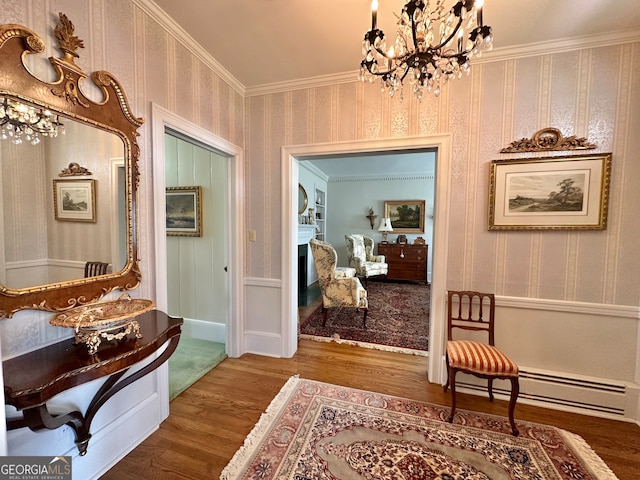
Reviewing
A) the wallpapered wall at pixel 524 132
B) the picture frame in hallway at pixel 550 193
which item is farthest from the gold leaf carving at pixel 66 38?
the picture frame in hallway at pixel 550 193

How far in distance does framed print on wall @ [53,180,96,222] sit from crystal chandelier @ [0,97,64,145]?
0.70ft

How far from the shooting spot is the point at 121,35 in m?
1.49

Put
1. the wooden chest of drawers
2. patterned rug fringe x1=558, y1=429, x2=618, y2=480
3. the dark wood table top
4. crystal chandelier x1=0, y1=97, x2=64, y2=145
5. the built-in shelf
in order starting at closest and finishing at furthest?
the dark wood table top
crystal chandelier x1=0, y1=97, x2=64, y2=145
patterned rug fringe x1=558, y1=429, x2=618, y2=480
the wooden chest of drawers
the built-in shelf

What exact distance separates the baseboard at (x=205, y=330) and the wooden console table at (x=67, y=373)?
5.11 feet

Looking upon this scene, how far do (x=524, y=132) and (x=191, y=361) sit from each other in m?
3.48

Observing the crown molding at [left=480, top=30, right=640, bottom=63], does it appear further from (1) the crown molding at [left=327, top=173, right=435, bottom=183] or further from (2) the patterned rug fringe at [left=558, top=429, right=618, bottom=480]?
(1) the crown molding at [left=327, top=173, right=435, bottom=183]

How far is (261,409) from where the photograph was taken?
74.6 inches

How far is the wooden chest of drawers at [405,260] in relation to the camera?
5598 mm

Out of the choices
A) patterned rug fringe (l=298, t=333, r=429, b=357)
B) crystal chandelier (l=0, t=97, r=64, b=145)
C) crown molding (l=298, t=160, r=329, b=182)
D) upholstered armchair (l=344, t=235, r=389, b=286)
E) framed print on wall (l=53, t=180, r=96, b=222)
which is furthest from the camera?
upholstered armchair (l=344, t=235, r=389, b=286)

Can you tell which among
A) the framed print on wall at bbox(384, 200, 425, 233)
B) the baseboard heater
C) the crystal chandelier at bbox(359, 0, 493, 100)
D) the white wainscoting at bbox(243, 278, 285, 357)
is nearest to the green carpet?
the white wainscoting at bbox(243, 278, 285, 357)

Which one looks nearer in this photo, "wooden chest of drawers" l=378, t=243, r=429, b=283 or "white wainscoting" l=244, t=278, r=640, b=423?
"white wainscoting" l=244, t=278, r=640, b=423

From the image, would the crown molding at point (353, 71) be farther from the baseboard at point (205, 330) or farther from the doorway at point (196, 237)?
the baseboard at point (205, 330)

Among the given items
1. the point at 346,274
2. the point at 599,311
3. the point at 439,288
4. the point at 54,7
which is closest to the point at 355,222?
the point at 346,274

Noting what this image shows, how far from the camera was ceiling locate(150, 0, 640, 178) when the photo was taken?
1.59 m
